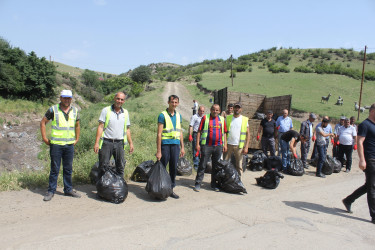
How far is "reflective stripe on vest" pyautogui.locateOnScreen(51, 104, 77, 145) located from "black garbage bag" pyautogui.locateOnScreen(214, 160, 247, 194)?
306cm

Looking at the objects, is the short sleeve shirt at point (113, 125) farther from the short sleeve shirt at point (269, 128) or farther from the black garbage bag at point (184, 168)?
the short sleeve shirt at point (269, 128)

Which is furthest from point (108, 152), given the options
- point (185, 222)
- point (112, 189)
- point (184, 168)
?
point (184, 168)

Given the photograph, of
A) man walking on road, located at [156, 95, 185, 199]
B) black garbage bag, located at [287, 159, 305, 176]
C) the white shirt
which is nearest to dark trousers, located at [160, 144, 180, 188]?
man walking on road, located at [156, 95, 185, 199]

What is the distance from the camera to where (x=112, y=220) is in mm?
4027

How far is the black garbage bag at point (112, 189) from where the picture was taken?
186 inches

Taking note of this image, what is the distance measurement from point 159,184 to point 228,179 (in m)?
1.61

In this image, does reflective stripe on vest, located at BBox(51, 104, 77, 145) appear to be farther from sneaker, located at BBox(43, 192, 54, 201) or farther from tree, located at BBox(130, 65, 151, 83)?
tree, located at BBox(130, 65, 151, 83)

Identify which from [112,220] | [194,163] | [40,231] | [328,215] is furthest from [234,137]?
[40,231]

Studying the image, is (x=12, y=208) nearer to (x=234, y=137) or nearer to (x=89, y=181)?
(x=89, y=181)

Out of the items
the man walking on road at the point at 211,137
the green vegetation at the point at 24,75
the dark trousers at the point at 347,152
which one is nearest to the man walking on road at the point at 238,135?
the man walking on road at the point at 211,137

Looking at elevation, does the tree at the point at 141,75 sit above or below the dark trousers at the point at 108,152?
above

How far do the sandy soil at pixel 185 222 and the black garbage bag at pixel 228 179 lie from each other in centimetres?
15

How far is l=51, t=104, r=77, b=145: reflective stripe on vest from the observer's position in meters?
4.71

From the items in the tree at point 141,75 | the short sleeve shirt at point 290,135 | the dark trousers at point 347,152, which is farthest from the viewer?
the tree at point 141,75
